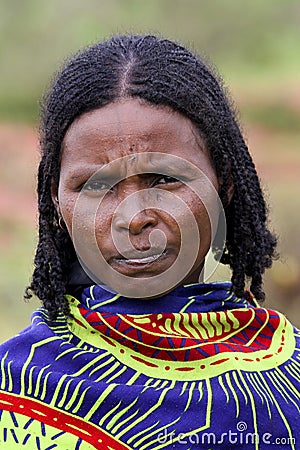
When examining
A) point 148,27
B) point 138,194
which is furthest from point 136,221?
point 148,27

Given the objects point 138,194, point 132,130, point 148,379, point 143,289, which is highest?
point 132,130

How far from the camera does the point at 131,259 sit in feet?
6.75

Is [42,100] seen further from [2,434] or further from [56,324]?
[2,434]

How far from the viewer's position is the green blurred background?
8438mm

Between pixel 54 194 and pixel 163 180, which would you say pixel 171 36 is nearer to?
pixel 54 194

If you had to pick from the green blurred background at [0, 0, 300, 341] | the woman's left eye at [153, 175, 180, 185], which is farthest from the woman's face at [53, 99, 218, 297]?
the green blurred background at [0, 0, 300, 341]

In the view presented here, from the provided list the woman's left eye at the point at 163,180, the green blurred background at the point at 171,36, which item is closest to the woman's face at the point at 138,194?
the woman's left eye at the point at 163,180

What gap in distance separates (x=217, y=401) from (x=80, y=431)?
309 millimetres

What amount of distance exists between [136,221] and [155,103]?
0.95ft

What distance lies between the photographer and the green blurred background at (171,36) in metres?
8.44

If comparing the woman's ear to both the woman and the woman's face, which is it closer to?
the woman

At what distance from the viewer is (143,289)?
2.11m

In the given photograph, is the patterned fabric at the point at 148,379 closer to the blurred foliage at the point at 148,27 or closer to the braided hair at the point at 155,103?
the braided hair at the point at 155,103

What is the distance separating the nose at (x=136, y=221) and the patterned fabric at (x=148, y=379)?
0.23m
